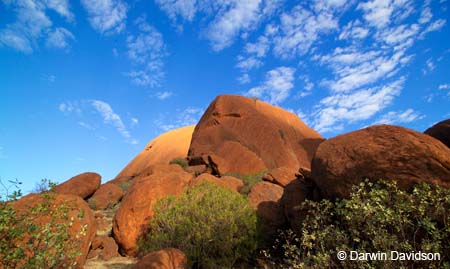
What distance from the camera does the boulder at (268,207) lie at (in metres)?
10.6

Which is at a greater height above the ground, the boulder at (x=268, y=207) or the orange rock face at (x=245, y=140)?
the orange rock face at (x=245, y=140)

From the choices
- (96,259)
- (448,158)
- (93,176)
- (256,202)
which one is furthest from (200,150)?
(448,158)

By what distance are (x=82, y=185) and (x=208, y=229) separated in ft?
52.4

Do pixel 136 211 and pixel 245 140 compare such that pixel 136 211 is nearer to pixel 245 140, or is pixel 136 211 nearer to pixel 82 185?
pixel 82 185

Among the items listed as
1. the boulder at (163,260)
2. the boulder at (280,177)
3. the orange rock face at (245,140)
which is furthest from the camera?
the orange rock face at (245,140)

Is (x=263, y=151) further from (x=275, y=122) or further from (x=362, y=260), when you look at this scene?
(x=362, y=260)

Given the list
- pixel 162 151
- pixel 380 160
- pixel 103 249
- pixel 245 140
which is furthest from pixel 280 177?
pixel 162 151

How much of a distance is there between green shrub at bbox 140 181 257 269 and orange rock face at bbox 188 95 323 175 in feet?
35.5

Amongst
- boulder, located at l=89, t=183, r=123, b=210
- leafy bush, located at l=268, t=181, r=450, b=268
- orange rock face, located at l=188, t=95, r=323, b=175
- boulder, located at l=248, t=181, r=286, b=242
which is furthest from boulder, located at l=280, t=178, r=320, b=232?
boulder, located at l=89, t=183, r=123, b=210

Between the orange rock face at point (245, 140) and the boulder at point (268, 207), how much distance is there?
7.74 metres

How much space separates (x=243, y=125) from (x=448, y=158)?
817 inches

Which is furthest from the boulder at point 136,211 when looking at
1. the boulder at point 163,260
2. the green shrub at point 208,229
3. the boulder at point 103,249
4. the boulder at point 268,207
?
the boulder at point 163,260

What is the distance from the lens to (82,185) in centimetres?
2108

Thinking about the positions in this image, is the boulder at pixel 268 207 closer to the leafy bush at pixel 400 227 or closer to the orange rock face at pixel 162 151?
the leafy bush at pixel 400 227
